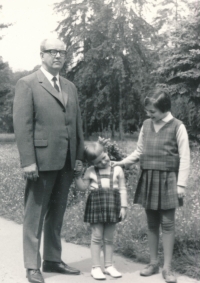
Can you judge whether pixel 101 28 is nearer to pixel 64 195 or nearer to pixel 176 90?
pixel 176 90

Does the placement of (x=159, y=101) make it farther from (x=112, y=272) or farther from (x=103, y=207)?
(x=112, y=272)

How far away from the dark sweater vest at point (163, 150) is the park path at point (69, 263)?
1.01m

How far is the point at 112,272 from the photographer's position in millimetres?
4129

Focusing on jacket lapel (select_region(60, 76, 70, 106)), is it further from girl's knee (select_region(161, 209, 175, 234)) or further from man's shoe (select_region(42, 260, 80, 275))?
man's shoe (select_region(42, 260, 80, 275))

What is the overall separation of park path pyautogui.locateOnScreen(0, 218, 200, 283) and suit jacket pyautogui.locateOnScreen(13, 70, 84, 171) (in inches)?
40.6

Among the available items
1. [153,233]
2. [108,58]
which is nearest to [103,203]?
[153,233]

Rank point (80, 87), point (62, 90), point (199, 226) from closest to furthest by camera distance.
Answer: point (62, 90), point (199, 226), point (80, 87)

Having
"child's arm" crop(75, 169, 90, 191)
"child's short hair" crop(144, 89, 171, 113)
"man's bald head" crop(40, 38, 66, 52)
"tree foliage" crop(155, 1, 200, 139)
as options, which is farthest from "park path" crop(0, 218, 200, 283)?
"tree foliage" crop(155, 1, 200, 139)

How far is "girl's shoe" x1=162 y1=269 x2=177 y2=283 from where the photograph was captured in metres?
3.91

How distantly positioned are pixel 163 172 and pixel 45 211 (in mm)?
1164

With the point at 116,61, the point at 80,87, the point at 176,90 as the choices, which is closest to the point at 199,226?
the point at 176,90

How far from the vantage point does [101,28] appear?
108 feet

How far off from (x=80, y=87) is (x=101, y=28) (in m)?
4.95

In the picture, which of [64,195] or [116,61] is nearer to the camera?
[64,195]
